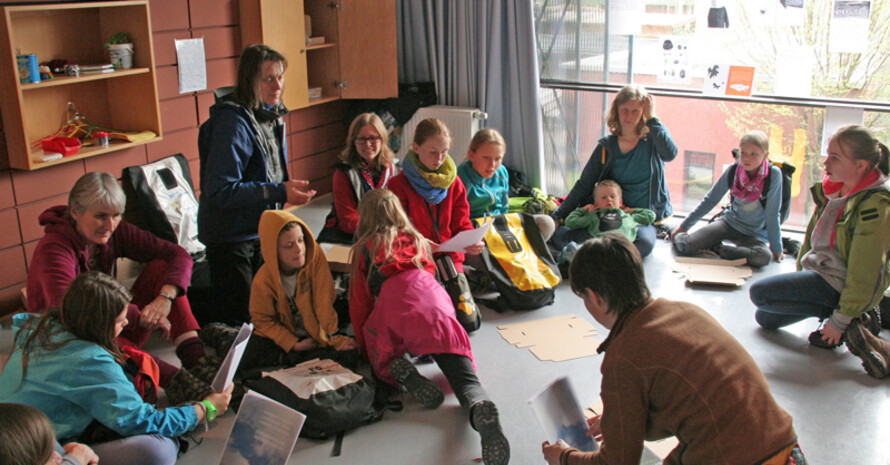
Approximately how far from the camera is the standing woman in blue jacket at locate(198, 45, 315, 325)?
3.07 meters

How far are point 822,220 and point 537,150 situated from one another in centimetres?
222

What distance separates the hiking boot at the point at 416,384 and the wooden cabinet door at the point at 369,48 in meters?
2.72

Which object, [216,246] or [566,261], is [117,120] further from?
[566,261]

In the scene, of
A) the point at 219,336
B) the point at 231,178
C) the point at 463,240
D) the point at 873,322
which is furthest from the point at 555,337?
the point at 231,178

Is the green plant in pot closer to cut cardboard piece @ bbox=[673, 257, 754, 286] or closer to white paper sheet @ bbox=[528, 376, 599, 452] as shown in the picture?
white paper sheet @ bbox=[528, 376, 599, 452]

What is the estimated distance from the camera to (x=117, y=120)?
3846mm

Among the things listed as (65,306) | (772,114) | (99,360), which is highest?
(772,114)

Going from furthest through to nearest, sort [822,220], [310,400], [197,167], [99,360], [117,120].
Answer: [197,167]
[117,120]
[822,220]
[310,400]
[99,360]

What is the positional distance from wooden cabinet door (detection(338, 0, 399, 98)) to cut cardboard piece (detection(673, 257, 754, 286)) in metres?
2.19

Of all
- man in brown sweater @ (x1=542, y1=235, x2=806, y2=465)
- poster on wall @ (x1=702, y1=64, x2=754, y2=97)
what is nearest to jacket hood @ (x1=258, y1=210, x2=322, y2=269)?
man in brown sweater @ (x1=542, y1=235, x2=806, y2=465)

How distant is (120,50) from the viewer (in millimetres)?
3605

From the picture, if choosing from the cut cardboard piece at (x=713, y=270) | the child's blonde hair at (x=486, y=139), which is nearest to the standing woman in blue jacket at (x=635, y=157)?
Answer: the cut cardboard piece at (x=713, y=270)

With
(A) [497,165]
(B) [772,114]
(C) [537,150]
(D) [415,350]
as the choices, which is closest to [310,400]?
(D) [415,350]

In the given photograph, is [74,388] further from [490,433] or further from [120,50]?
[120,50]
